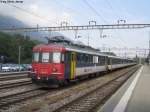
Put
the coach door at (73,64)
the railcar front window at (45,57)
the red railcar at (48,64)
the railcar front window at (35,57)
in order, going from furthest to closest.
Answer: the coach door at (73,64) → the railcar front window at (35,57) → the railcar front window at (45,57) → the red railcar at (48,64)

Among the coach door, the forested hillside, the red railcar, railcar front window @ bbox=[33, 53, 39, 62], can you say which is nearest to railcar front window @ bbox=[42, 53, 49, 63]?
the red railcar

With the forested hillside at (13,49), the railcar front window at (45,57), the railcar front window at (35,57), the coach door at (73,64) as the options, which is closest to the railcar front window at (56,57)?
the railcar front window at (45,57)

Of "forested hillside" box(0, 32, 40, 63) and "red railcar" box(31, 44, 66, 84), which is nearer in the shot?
"red railcar" box(31, 44, 66, 84)

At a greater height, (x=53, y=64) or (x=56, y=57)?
(x=56, y=57)

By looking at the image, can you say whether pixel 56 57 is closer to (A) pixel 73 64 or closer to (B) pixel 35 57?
(B) pixel 35 57

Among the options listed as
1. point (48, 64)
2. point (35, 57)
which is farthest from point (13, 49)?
point (48, 64)

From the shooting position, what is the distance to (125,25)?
161 feet

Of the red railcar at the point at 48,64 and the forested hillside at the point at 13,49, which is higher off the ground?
the forested hillside at the point at 13,49

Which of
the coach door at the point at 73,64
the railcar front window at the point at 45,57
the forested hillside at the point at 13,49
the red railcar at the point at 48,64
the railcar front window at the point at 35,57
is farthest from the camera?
the forested hillside at the point at 13,49

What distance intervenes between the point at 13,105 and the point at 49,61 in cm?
788

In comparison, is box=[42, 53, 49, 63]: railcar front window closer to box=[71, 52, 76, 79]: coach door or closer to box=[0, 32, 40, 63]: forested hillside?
box=[71, 52, 76, 79]: coach door

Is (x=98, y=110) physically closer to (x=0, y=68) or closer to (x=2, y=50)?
(x=0, y=68)

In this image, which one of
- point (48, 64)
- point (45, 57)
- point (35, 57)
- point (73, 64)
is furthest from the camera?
point (73, 64)

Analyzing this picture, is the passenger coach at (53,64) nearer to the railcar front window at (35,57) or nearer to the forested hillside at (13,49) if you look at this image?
the railcar front window at (35,57)
